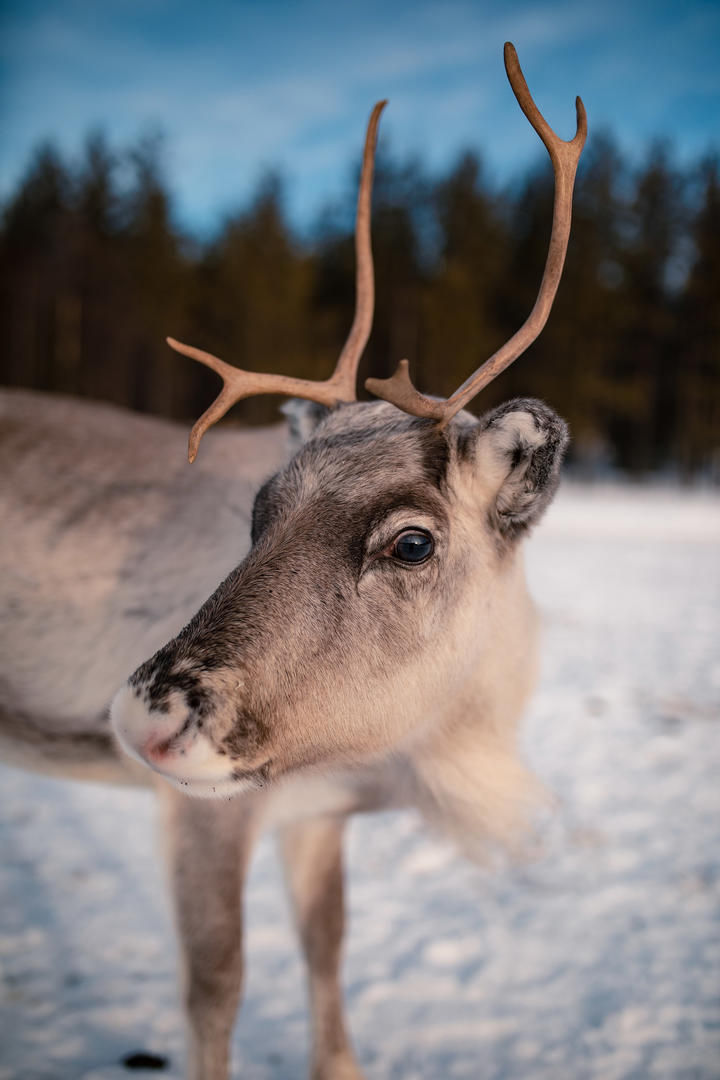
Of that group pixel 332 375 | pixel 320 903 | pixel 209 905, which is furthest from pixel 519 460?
pixel 320 903

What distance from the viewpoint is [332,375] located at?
2.31 meters

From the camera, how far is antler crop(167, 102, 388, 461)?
6.02 ft

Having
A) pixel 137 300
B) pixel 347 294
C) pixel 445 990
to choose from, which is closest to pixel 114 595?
pixel 445 990

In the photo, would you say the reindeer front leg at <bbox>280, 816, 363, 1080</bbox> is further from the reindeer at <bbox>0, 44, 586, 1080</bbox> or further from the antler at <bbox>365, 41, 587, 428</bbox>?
the antler at <bbox>365, 41, 587, 428</bbox>

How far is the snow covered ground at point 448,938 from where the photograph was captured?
2594 millimetres

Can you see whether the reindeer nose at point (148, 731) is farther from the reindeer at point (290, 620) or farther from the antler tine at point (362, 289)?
the antler tine at point (362, 289)

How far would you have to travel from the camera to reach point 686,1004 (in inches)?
109

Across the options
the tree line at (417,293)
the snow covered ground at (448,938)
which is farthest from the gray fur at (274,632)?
the tree line at (417,293)

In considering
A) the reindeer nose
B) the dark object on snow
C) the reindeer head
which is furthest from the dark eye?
the dark object on snow

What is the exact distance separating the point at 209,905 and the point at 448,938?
147 cm

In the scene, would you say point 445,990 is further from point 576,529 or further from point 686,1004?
point 576,529

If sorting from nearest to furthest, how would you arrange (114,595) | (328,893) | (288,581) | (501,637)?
(288,581)
(501,637)
(114,595)
(328,893)

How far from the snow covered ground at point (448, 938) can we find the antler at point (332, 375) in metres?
1.78

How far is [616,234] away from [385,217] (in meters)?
9.33
